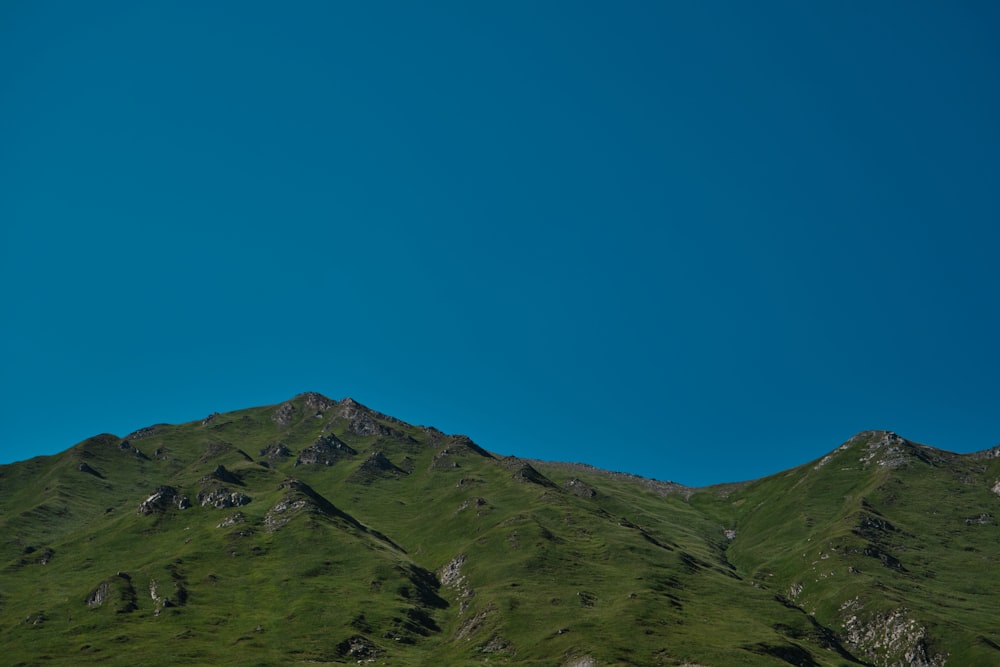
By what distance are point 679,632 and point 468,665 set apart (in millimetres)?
47170

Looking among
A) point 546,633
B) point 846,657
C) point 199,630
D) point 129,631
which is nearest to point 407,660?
point 546,633

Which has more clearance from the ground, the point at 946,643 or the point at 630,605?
the point at 630,605

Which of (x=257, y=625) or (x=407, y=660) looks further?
(x=257, y=625)

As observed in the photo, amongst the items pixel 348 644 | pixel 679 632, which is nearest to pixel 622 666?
Answer: pixel 679 632

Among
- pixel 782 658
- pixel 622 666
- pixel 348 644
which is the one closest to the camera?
pixel 622 666

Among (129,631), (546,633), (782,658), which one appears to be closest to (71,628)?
(129,631)

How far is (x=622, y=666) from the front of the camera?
156 metres

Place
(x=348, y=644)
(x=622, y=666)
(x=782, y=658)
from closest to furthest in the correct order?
(x=622, y=666), (x=782, y=658), (x=348, y=644)

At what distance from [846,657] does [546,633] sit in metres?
76.7

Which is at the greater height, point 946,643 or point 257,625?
point 257,625

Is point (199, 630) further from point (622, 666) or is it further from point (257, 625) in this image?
point (622, 666)

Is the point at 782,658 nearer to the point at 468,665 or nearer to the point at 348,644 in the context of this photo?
the point at 468,665

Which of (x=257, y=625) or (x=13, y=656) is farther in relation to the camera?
(x=257, y=625)

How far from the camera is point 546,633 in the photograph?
182m
